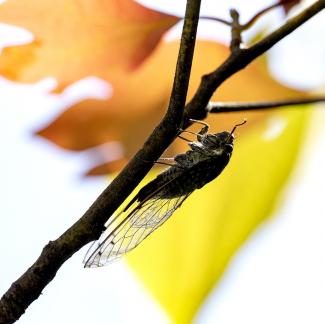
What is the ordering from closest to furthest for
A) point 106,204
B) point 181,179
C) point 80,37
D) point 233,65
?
point 106,204, point 233,65, point 181,179, point 80,37

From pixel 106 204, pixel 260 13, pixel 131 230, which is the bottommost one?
pixel 106 204

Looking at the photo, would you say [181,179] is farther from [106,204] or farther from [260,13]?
[106,204]

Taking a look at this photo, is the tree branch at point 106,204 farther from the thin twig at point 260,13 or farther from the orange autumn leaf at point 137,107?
the orange autumn leaf at point 137,107

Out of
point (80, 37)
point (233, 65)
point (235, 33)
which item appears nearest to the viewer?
point (233, 65)

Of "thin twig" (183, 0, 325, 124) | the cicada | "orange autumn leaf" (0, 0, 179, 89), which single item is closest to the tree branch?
"thin twig" (183, 0, 325, 124)

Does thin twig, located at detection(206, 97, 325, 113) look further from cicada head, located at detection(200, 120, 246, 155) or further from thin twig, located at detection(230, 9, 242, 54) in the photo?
cicada head, located at detection(200, 120, 246, 155)

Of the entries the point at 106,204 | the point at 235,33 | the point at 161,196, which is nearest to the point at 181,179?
the point at 161,196
